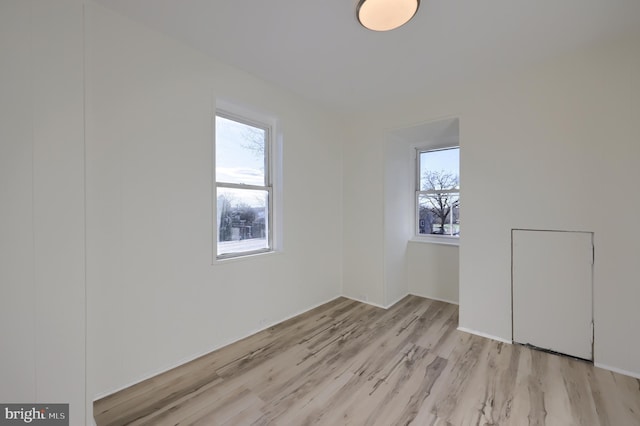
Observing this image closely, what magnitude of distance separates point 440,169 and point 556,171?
5.20 feet

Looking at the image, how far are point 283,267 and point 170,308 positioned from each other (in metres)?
1.29

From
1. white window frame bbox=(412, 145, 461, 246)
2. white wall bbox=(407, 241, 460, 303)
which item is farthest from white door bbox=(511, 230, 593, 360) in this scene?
white window frame bbox=(412, 145, 461, 246)

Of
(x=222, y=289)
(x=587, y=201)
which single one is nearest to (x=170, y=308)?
(x=222, y=289)

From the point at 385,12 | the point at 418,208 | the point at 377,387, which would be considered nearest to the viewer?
the point at 385,12

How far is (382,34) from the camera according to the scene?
2092 mm

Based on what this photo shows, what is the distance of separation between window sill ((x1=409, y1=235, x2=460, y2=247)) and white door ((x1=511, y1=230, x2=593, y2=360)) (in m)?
1.16

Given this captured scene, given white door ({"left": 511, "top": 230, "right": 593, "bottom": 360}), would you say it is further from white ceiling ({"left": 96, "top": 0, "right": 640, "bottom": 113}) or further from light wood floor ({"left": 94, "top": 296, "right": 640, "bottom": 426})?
white ceiling ({"left": 96, "top": 0, "right": 640, "bottom": 113})

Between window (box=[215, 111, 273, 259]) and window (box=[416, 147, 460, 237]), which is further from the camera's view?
window (box=[416, 147, 460, 237])

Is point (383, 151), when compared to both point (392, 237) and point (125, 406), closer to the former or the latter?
point (392, 237)

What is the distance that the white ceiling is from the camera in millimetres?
1808

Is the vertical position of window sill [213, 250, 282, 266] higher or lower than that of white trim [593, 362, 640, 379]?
higher

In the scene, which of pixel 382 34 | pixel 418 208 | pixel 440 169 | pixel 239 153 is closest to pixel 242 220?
pixel 239 153

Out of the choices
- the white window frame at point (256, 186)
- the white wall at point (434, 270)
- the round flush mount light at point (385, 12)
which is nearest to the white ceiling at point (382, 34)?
the round flush mount light at point (385, 12)

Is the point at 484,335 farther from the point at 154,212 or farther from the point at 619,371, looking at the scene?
the point at 154,212
